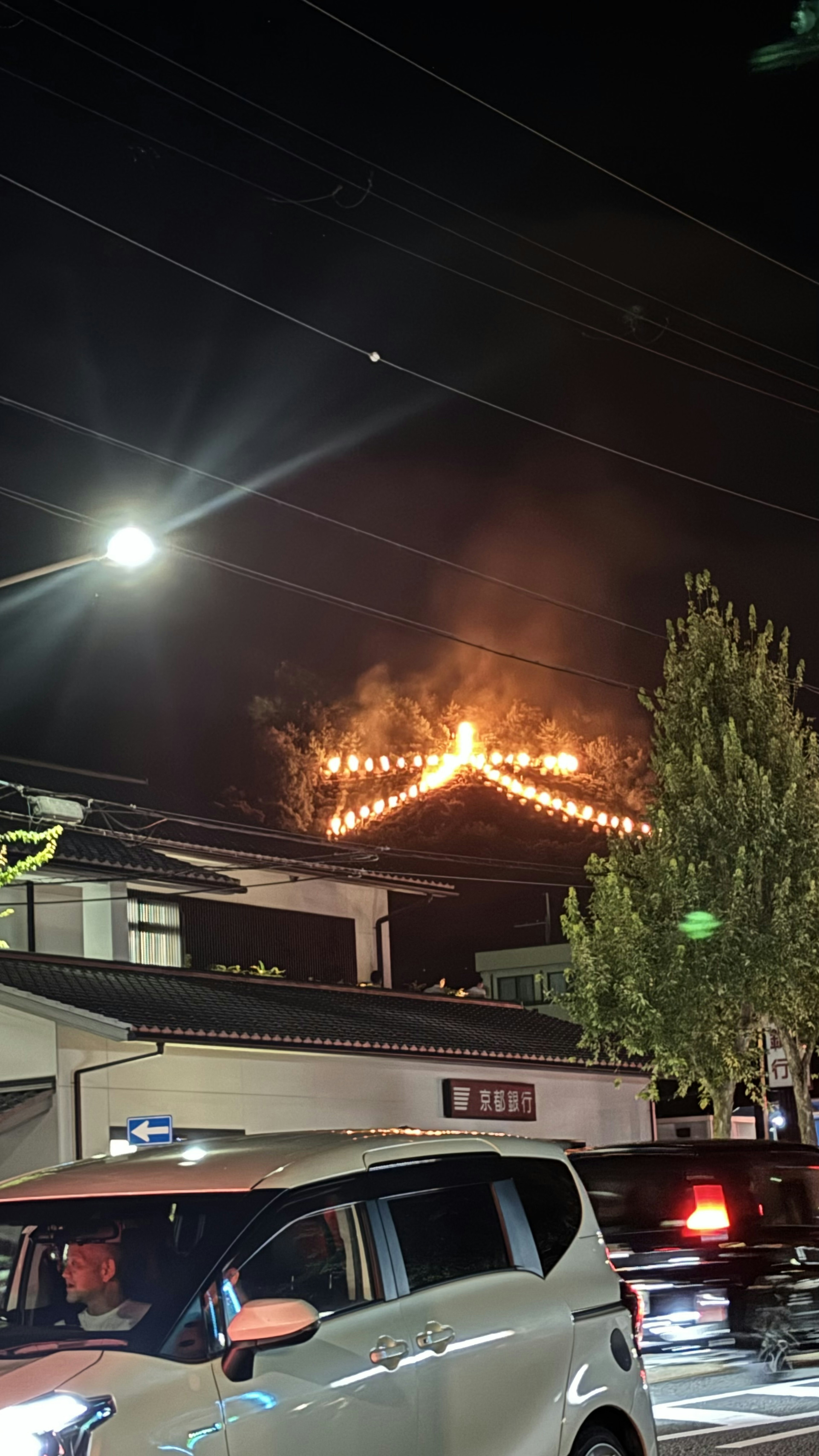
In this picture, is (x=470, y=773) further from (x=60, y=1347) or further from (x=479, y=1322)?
(x=60, y=1347)

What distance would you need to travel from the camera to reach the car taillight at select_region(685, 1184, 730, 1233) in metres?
12.3

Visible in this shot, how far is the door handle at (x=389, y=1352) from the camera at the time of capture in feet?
17.8

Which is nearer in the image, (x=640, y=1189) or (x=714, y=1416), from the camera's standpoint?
(x=714, y=1416)

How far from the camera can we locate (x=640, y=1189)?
12656 mm

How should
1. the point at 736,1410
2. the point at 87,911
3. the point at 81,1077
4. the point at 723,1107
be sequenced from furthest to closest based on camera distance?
the point at 87,911
the point at 723,1107
the point at 81,1077
the point at 736,1410

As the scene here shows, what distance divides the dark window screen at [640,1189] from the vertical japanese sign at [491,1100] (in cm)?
1736

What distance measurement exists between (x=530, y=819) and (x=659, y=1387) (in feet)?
215

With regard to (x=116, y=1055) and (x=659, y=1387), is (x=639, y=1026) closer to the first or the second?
(x=116, y=1055)

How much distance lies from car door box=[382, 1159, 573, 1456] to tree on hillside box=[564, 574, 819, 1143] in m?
21.5

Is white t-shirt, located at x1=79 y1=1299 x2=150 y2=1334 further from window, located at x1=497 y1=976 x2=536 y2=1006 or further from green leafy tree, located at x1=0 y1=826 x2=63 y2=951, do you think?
window, located at x1=497 y1=976 x2=536 y2=1006

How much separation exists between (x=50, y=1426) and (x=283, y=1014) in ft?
77.7

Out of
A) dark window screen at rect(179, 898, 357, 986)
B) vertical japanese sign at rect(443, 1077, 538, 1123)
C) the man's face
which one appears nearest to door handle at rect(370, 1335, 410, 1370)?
the man's face

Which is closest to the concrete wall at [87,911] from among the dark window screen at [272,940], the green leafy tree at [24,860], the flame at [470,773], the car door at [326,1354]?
the dark window screen at [272,940]

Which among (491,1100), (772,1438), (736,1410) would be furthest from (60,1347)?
(491,1100)
